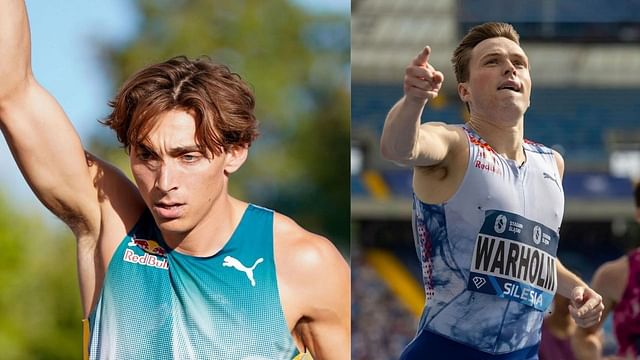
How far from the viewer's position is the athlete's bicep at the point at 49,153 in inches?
127

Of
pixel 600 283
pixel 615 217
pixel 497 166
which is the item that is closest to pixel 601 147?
pixel 615 217

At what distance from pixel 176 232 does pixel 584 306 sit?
133 cm

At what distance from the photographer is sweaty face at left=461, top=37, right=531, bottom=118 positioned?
3590 mm

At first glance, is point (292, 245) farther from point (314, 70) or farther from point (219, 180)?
point (314, 70)

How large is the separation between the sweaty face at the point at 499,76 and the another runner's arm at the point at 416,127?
22cm

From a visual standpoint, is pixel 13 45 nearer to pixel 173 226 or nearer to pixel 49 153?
pixel 49 153

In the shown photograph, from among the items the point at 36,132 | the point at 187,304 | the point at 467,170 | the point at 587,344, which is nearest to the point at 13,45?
the point at 36,132

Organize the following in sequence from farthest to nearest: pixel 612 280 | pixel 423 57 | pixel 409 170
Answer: pixel 409 170 → pixel 612 280 → pixel 423 57

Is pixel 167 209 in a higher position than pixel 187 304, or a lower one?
higher

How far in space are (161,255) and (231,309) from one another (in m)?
0.27

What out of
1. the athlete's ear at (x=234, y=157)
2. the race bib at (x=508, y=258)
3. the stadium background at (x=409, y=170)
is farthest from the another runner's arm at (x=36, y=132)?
the stadium background at (x=409, y=170)

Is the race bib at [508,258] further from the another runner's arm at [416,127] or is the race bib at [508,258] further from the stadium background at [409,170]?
the stadium background at [409,170]

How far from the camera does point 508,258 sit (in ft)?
11.6

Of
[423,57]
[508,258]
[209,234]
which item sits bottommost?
[508,258]
